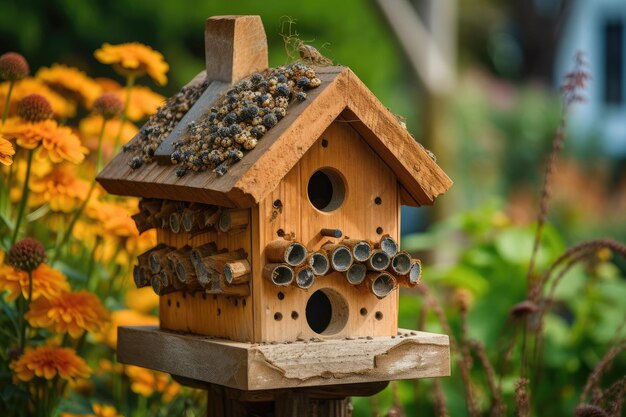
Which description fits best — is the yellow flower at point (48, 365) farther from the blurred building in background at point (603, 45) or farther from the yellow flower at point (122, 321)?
the blurred building in background at point (603, 45)

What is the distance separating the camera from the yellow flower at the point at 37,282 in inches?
141

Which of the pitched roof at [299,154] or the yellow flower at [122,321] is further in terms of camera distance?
the yellow flower at [122,321]

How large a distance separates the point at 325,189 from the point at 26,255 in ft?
3.03

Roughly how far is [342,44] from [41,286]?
244 inches

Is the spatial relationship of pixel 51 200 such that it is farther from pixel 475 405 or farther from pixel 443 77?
pixel 443 77

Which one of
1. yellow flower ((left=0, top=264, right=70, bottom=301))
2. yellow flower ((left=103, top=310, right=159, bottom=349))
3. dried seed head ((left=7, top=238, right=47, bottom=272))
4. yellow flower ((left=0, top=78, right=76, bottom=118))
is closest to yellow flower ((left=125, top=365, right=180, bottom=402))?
yellow flower ((left=103, top=310, right=159, bottom=349))

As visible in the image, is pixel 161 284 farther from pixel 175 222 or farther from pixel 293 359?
pixel 293 359

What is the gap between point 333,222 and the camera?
10.6 ft

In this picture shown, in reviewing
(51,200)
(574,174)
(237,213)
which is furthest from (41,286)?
(574,174)

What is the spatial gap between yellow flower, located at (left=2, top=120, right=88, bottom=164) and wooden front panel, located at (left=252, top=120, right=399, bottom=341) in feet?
2.71

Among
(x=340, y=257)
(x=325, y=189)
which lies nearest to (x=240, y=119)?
(x=325, y=189)

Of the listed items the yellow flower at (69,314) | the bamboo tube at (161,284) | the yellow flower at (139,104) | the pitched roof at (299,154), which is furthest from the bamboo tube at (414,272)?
the yellow flower at (139,104)

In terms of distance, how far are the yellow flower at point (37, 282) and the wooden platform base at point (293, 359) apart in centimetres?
35

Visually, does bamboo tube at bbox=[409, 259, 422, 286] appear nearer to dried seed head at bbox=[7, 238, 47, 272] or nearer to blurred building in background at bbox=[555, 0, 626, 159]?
dried seed head at bbox=[7, 238, 47, 272]
